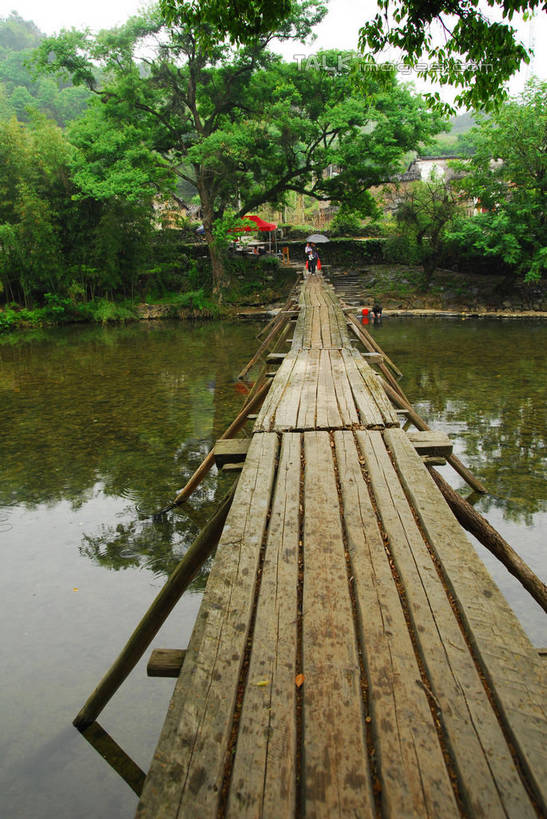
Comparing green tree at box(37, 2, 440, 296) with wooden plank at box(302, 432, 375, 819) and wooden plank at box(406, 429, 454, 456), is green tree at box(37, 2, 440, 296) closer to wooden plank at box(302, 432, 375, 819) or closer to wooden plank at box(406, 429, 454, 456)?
wooden plank at box(406, 429, 454, 456)

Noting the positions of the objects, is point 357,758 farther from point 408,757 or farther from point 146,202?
point 146,202

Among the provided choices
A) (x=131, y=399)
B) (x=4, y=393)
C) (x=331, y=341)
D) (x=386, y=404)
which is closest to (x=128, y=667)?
(x=386, y=404)

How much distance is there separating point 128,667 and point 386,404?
2604 millimetres

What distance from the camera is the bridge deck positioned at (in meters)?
1.26

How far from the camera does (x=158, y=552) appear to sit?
450 cm

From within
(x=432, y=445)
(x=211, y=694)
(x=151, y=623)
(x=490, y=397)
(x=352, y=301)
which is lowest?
(x=490, y=397)

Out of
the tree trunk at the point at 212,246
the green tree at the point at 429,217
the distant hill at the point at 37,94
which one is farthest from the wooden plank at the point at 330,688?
the distant hill at the point at 37,94

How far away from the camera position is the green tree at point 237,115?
17.8 metres

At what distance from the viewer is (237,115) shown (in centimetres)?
2133

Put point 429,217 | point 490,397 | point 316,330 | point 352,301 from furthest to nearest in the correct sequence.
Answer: point 429,217, point 352,301, point 490,397, point 316,330

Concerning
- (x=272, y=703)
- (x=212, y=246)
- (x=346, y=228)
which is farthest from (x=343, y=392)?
(x=346, y=228)

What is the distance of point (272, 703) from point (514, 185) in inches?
876

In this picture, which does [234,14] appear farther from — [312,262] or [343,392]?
[312,262]

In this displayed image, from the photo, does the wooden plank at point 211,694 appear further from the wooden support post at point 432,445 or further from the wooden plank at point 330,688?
the wooden support post at point 432,445
